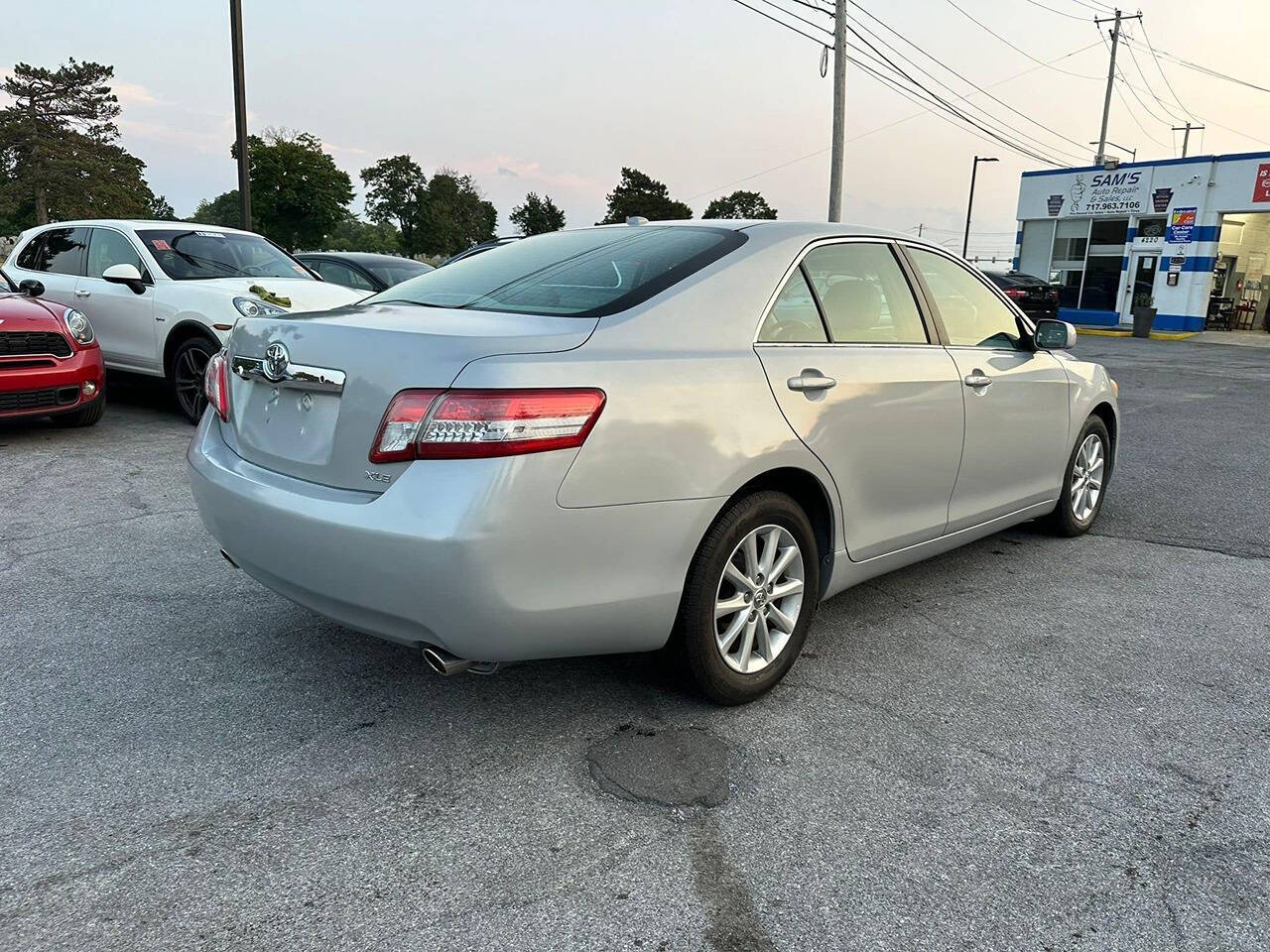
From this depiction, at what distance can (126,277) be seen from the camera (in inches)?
309

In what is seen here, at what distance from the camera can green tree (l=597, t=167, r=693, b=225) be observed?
80.9 meters

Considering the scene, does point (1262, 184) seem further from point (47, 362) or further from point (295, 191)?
point (295, 191)

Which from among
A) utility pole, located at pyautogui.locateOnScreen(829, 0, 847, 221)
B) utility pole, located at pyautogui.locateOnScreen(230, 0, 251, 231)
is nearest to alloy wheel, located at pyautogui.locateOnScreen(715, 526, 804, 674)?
utility pole, located at pyautogui.locateOnScreen(230, 0, 251, 231)

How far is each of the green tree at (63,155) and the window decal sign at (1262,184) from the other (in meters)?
61.7

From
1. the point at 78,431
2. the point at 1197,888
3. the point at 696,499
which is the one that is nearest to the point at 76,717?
the point at 696,499

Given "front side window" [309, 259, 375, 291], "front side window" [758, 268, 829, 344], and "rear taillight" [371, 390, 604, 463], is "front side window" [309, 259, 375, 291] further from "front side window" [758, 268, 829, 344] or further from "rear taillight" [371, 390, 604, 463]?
"rear taillight" [371, 390, 604, 463]

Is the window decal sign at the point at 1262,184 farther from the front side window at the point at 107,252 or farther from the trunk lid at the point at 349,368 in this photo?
the trunk lid at the point at 349,368

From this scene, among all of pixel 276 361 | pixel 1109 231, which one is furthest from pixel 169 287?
pixel 1109 231

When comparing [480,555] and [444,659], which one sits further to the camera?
[444,659]

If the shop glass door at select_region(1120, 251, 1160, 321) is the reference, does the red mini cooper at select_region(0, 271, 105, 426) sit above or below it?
below

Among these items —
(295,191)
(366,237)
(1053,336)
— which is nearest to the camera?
(1053,336)

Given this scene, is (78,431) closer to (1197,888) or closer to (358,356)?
(358,356)

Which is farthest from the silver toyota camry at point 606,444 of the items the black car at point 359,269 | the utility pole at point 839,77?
the utility pole at point 839,77

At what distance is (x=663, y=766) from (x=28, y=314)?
6683 mm
